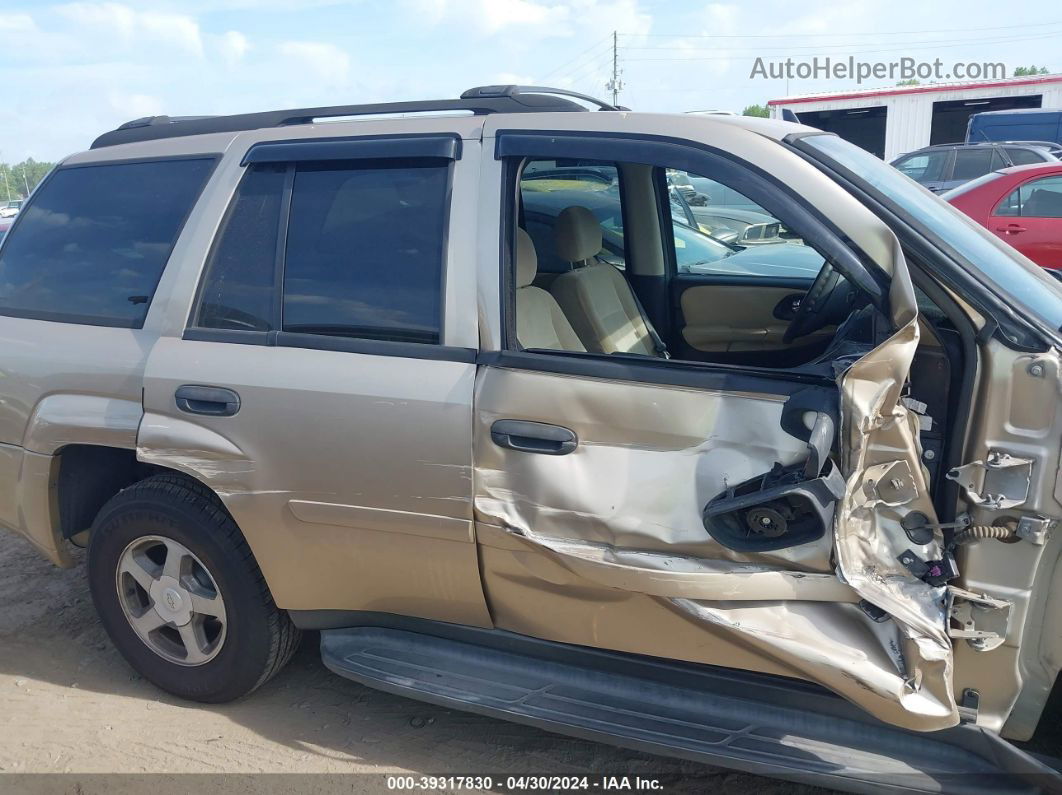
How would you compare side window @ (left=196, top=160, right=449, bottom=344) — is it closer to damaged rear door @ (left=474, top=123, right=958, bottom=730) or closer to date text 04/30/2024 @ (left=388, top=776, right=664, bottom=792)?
damaged rear door @ (left=474, top=123, right=958, bottom=730)

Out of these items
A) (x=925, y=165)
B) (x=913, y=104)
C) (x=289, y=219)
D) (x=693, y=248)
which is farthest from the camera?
(x=913, y=104)

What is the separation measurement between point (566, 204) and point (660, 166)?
188 centimetres

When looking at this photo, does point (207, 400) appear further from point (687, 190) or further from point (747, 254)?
point (687, 190)

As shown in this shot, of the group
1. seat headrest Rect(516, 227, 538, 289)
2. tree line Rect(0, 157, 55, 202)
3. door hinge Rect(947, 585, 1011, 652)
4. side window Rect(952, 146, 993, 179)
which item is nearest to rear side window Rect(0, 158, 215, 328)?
seat headrest Rect(516, 227, 538, 289)

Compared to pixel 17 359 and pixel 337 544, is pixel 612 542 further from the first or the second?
pixel 17 359

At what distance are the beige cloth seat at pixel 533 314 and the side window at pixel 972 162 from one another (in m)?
11.9

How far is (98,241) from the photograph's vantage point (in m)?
3.17

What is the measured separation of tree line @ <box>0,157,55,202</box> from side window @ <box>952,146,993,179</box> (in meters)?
74.2

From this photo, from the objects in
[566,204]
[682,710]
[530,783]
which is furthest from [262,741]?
[566,204]

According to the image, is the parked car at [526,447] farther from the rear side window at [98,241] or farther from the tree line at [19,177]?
the tree line at [19,177]

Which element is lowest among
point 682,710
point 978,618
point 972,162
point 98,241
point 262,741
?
point 262,741

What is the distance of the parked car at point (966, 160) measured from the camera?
41.7 ft

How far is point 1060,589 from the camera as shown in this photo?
2121 mm

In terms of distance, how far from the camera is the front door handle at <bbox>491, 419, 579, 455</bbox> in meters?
2.43
